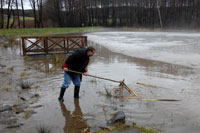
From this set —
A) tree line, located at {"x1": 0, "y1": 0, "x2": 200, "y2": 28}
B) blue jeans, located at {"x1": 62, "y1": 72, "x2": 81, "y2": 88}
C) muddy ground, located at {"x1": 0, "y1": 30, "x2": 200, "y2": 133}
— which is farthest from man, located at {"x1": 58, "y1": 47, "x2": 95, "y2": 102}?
tree line, located at {"x1": 0, "y1": 0, "x2": 200, "y2": 28}

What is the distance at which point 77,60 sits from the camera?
213 inches

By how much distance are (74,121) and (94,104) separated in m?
1.08

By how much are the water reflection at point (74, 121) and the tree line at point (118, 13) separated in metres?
47.8

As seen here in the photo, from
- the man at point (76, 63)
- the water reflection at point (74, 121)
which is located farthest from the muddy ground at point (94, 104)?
the man at point (76, 63)

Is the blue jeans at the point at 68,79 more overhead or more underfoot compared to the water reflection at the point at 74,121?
more overhead

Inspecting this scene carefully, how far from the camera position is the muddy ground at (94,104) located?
4.35m

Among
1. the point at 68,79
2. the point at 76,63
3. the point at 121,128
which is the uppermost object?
the point at 76,63

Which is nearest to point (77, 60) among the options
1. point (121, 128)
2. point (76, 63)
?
point (76, 63)

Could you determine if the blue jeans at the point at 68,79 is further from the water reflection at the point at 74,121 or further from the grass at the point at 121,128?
the grass at the point at 121,128

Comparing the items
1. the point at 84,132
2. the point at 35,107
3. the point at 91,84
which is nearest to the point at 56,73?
the point at 91,84

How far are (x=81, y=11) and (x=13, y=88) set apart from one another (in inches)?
2685

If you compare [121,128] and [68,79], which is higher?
[68,79]

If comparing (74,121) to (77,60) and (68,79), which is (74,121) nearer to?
(68,79)

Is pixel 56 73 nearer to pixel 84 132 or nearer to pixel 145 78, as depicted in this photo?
pixel 145 78
